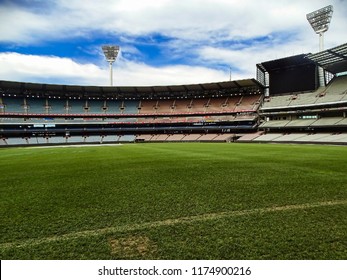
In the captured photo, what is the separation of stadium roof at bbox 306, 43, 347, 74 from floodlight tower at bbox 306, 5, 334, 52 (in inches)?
181

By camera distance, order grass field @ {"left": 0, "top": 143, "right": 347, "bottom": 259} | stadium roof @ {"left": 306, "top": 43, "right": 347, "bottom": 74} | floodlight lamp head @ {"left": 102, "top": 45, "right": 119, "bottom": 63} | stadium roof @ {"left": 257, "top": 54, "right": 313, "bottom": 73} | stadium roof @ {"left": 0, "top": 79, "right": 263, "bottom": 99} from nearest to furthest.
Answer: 1. grass field @ {"left": 0, "top": 143, "right": 347, "bottom": 259}
2. stadium roof @ {"left": 306, "top": 43, "right": 347, "bottom": 74}
3. stadium roof @ {"left": 257, "top": 54, "right": 313, "bottom": 73}
4. stadium roof @ {"left": 0, "top": 79, "right": 263, "bottom": 99}
5. floodlight lamp head @ {"left": 102, "top": 45, "right": 119, "bottom": 63}

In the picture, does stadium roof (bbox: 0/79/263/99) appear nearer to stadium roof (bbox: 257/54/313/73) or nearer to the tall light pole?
stadium roof (bbox: 257/54/313/73)

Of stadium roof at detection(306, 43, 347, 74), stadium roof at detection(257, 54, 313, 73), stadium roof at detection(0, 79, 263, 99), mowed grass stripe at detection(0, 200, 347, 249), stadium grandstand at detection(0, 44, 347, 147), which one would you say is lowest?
mowed grass stripe at detection(0, 200, 347, 249)

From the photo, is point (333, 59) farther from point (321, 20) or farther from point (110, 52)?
point (110, 52)

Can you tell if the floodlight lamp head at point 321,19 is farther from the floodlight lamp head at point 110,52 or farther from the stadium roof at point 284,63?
the floodlight lamp head at point 110,52

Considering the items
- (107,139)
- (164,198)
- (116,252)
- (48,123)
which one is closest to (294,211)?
(164,198)

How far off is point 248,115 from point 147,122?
103 feet

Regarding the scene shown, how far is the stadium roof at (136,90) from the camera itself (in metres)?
74.4

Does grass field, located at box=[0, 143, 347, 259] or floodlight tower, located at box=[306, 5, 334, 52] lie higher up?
floodlight tower, located at box=[306, 5, 334, 52]

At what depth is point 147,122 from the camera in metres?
83.1

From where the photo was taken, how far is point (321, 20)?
5997 cm

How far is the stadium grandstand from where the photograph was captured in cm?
5900

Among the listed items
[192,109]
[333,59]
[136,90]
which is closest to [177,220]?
[333,59]

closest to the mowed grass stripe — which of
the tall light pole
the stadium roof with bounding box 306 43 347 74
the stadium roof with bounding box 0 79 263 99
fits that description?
the stadium roof with bounding box 306 43 347 74
